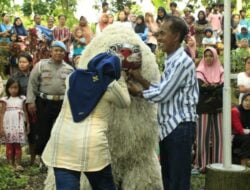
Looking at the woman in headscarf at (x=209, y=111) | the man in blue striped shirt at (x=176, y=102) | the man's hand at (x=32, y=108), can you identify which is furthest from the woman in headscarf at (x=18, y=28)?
the man in blue striped shirt at (x=176, y=102)

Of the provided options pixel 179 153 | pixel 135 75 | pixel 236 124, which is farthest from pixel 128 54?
pixel 236 124

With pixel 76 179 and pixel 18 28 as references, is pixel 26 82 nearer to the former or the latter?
pixel 76 179

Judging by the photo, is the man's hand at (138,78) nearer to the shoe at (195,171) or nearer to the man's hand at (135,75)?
the man's hand at (135,75)

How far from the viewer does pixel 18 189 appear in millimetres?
6039

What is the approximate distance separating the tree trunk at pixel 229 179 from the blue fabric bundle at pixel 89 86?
7.40 ft

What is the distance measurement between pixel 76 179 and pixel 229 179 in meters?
2.24

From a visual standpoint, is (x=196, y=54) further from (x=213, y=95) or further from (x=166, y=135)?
(x=166, y=135)

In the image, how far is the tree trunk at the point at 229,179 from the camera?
543 centimetres

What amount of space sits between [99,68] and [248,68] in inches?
169

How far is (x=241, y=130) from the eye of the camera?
6.78 m

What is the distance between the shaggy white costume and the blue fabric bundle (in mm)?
1091

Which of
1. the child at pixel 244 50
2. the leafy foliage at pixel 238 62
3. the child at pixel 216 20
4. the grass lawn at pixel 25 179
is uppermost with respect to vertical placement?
the child at pixel 216 20

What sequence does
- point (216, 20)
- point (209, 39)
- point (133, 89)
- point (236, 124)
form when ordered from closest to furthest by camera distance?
point (133, 89) < point (236, 124) < point (209, 39) < point (216, 20)

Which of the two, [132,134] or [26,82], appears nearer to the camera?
[132,134]
